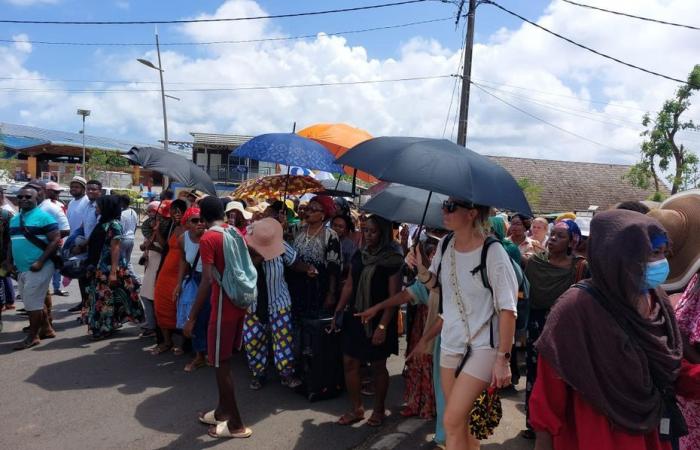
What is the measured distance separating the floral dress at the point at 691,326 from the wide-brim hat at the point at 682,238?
88 mm

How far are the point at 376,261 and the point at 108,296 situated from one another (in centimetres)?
391

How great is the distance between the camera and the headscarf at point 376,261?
4090 millimetres

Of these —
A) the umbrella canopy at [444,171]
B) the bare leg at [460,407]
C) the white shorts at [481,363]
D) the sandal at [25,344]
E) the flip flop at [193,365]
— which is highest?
the umbrella canopy at [444,171]

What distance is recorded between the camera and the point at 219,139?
35156mm

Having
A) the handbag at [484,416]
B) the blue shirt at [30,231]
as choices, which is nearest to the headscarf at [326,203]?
the handbag at [484,416]

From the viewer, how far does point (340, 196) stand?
6.20 m

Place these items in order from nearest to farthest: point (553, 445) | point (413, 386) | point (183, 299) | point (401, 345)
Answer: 1. point (553, 445)
2. point (413, 386)
3. point (183, 299)
4. point (401, 345)

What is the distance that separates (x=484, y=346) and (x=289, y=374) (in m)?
2.51

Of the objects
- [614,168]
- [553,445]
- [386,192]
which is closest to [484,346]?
[553,445]

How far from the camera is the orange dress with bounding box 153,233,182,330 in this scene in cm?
575

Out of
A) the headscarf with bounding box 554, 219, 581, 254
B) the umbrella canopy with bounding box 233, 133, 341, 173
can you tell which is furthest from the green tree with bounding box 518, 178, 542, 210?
the headscarf with bounding box 554, 219, 581, 254

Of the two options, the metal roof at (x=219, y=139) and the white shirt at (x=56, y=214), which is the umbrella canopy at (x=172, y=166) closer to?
the white shirt at (x=56, y=214)

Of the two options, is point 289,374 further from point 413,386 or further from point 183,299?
point 183,299

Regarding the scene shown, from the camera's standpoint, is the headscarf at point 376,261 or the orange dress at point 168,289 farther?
the orange dress at point 168,289
